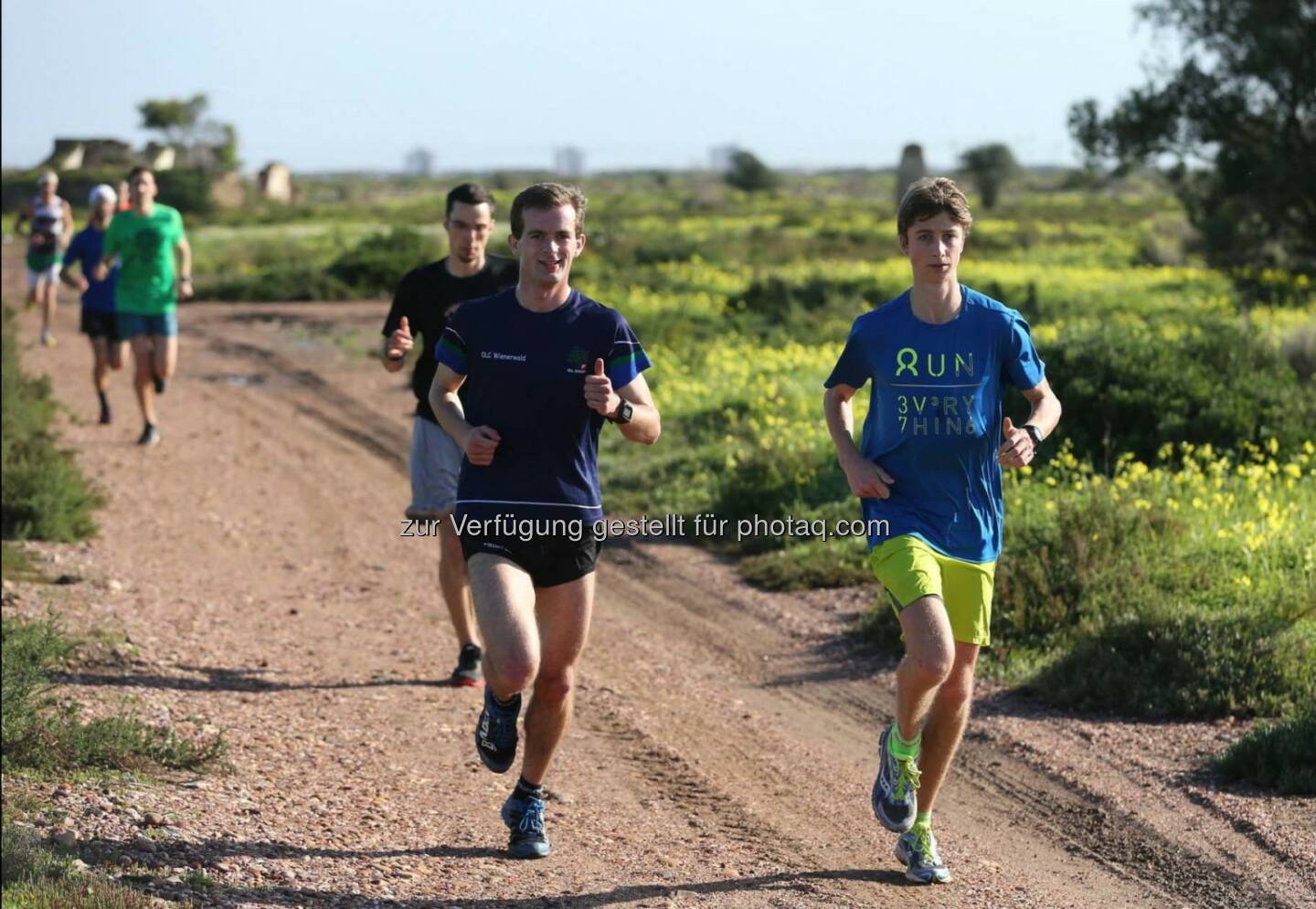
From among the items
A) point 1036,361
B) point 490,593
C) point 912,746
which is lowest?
point 912,746

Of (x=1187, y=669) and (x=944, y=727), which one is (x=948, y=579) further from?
(x=1187, y=669)

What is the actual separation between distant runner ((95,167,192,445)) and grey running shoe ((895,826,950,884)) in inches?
343

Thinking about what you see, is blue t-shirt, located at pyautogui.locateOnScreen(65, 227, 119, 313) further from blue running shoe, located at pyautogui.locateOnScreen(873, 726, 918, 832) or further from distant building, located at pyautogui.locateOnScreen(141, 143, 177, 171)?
→ distant building, located at pyautogui.locateOnScreen(141, 143, 177, 171)

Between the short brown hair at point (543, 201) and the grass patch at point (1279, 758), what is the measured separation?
3.45 meters

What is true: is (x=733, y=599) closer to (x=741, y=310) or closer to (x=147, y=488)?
(x=147, y=488)

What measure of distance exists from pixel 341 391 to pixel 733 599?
29.4ft

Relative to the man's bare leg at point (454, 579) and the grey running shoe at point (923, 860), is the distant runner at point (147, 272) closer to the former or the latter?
the man's bare leg at point (454, 579)

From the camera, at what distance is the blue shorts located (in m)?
13.2

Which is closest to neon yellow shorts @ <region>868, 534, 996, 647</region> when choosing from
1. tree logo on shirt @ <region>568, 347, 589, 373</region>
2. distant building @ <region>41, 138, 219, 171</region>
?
tree logo on shirt @ <region>568, 347, 589, 373</region>

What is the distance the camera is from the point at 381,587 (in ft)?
33.9

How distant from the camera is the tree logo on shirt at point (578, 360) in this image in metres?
5.49

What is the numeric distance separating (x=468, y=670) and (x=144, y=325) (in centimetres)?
627

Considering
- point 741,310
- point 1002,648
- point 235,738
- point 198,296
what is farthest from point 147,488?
point 198,296

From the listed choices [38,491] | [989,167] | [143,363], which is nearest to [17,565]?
[38,491]
